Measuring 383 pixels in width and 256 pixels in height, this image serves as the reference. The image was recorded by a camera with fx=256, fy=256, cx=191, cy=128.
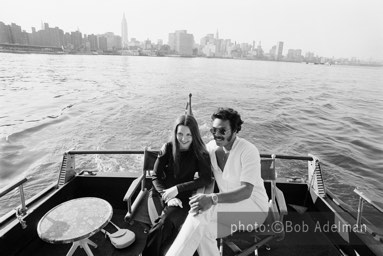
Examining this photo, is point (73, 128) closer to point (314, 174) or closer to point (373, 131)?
point (314, 174)

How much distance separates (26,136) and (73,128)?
2.15 metres

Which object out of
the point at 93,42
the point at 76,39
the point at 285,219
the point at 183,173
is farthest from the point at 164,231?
the point at 93,42

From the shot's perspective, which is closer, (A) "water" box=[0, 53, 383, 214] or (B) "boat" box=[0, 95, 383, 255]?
(B) "boat" box=[0, 95, 383, 255]

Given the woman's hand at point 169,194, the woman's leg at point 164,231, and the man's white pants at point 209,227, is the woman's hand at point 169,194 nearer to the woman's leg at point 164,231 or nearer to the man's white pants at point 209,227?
the woman's leg at point 164,231

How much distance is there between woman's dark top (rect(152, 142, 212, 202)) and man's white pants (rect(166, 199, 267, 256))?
429mm

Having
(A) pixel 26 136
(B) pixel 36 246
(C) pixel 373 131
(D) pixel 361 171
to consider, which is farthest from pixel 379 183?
(A) pixel 26 136

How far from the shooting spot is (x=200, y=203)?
94.5 inches

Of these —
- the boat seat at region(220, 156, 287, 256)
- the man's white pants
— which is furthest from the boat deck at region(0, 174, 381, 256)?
the man's white pants

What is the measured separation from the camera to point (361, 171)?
9.59m

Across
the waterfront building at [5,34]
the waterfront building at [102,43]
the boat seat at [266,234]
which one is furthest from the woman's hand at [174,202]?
the waterfront building at [102,43]

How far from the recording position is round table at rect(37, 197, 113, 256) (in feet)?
7.99

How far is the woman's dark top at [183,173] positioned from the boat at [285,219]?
43cm

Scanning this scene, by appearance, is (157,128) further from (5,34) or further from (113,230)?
(5,34)

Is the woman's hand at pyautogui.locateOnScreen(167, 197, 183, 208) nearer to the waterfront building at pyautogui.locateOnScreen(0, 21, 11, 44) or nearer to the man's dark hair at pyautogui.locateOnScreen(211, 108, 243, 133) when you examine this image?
the man's dark hair at pyautogui.locateOnScreen(211, 108, 243, 133)
